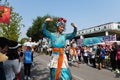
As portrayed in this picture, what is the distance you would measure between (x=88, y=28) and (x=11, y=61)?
147 ft

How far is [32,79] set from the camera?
42.8 feet

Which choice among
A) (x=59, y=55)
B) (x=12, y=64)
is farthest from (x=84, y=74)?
(x=12, y=64)

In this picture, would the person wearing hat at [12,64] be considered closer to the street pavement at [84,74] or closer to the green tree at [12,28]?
the street pavement at [84,74]

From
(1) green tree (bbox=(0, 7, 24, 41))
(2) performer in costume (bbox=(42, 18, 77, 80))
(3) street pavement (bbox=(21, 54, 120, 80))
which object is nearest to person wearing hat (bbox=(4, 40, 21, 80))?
(2) performer in costume (bbox=(42, 18, 77, 80))

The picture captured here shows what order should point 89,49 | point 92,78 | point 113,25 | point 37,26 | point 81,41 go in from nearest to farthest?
point 92,78 < point 89,49 < point 81,41 < point 113,25 < point 37,26

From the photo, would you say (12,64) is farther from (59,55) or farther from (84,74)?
(84,74)

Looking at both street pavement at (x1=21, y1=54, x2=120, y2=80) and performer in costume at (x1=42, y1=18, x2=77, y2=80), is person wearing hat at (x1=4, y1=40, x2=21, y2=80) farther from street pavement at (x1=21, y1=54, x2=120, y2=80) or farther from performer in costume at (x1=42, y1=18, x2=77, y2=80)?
street pavement at (x1=21, y1=54, x2=120, y2=80)

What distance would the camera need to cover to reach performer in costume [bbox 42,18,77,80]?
679cm

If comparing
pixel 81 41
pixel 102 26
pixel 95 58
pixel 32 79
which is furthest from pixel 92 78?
pixel 102 26

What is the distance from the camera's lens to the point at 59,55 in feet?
22.7

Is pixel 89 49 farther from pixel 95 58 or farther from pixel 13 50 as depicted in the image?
pixel 13 50

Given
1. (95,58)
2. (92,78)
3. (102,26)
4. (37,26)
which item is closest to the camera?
(92,78)

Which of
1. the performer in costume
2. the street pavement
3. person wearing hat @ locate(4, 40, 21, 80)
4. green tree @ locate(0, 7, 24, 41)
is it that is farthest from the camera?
green tree @ locate(0, 7, 24, 41)

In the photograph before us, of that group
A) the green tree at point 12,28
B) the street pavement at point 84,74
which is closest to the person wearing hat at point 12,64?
the street pavement at point 84,74
